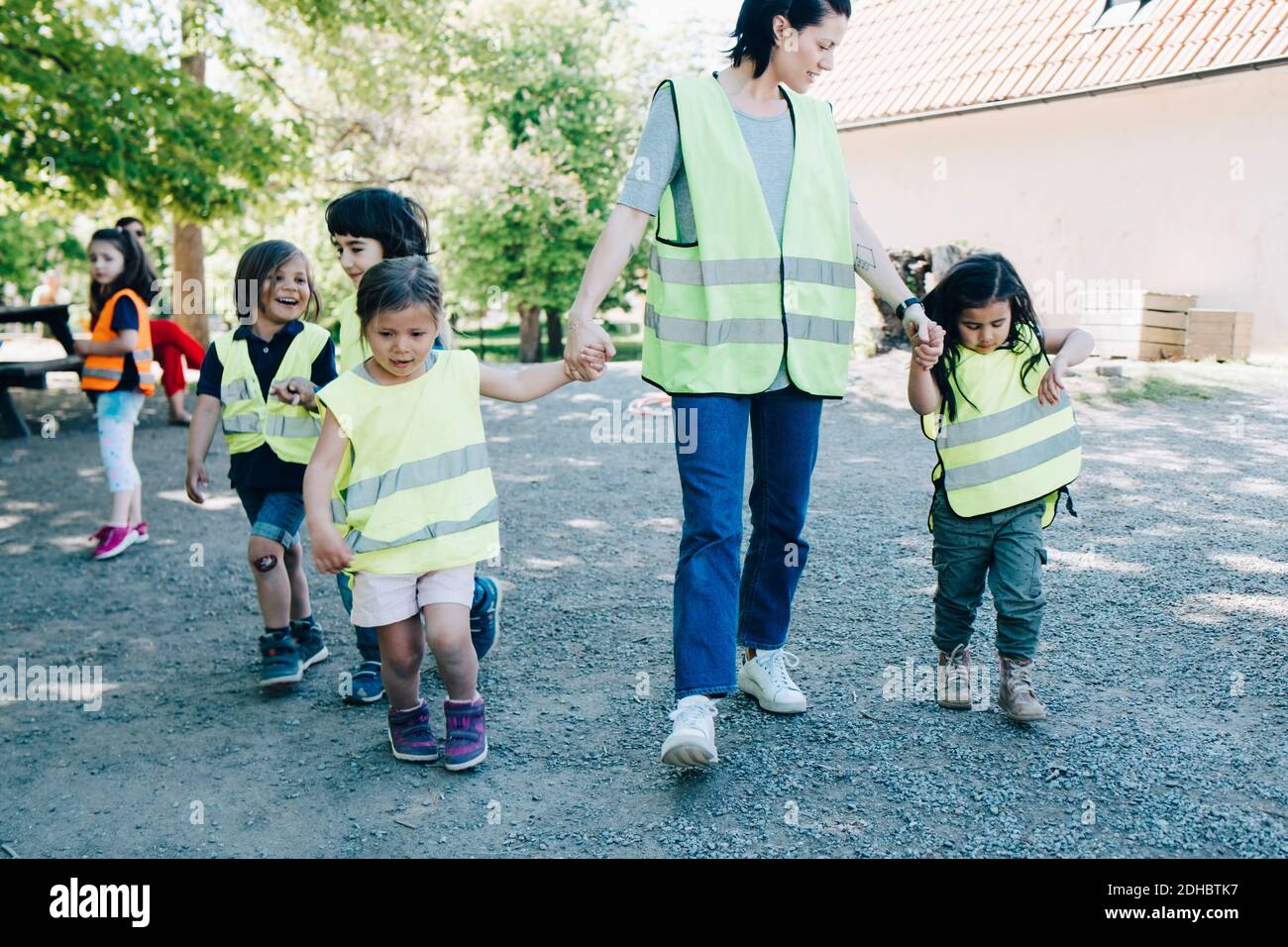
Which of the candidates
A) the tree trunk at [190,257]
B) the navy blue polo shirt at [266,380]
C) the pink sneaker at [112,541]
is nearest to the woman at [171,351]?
the pink sneaker at [112,541]

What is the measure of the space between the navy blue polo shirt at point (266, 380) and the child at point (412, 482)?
819 mm

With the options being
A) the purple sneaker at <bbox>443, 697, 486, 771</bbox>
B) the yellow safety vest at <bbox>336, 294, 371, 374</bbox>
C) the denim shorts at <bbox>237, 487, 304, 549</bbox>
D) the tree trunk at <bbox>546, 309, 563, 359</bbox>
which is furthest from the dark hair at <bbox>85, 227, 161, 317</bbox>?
the tree trunk at <bbox>546, 309, 563, 359</bbox>

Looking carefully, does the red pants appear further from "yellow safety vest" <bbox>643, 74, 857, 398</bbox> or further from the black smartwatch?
the black smartwatch

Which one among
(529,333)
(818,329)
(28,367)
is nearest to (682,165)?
(818,329)

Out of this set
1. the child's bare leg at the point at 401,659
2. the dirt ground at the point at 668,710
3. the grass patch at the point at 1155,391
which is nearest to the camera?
the dirt ground at the point at 668,710

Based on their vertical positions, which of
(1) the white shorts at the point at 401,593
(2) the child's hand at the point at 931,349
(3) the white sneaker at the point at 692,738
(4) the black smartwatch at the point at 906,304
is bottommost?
(3) the white sneaker at the point at 692,738

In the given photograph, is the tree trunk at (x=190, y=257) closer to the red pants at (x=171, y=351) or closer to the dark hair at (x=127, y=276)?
the red pants at (x=171, y=351)

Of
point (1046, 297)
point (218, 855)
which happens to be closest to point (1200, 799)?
point (218, 855)

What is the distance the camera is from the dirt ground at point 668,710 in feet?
9.86

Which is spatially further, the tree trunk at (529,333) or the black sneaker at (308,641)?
the tree trunk at (529,333)

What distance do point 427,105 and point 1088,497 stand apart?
73.6 feet

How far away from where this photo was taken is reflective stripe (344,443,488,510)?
340cm

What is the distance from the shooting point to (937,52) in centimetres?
1634

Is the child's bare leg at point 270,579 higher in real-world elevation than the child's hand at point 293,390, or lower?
lower
